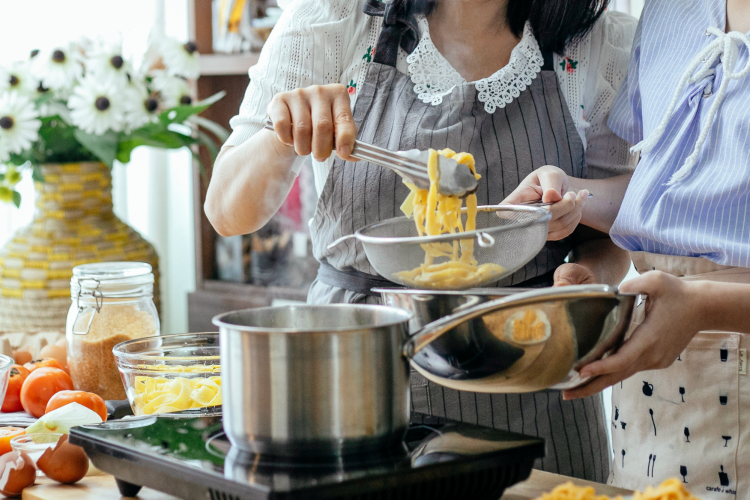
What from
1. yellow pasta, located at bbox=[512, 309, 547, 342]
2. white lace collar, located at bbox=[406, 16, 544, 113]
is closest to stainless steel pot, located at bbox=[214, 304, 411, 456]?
yellow pasta, located at bbox=[512, 309, 547, 342]

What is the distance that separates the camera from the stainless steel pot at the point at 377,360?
69 centimetres

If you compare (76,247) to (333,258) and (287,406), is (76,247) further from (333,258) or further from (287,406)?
(287,406)

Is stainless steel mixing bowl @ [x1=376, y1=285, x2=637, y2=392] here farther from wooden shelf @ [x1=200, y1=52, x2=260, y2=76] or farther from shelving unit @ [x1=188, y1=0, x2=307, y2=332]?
wooden shelf @ [x1=200, y1=52, x2=260, y2=76]

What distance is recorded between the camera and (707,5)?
3.91 feet

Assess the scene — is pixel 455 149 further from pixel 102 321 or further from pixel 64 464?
pixel 64 464

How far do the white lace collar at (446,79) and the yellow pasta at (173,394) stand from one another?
0.58 metres

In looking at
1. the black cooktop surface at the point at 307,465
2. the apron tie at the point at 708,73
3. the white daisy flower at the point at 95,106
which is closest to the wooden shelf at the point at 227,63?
the white daisy flower at the point at 95,106

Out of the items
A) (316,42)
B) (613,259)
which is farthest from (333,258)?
(613,259)

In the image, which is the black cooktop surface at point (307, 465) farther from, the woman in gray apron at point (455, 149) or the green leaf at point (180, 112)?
the green leaf at point (180, 112)

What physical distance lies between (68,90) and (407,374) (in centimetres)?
145

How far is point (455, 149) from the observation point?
1.29 metres

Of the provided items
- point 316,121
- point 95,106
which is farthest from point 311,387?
point 95,106

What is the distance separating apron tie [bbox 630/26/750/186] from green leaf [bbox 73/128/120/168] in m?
1.23

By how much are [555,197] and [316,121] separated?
34cm
